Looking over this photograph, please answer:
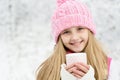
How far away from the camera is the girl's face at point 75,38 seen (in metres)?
2.23

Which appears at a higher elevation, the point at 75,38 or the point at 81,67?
the point at 75,38

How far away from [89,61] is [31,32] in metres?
3.19

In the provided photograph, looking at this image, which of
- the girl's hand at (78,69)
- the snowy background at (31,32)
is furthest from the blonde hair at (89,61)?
the snowy background at (31,32)

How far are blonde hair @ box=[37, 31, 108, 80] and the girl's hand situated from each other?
155 millimetres

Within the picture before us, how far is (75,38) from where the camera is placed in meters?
2.22

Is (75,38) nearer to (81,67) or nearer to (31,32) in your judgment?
(81,67)

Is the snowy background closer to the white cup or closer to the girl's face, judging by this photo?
the girl's face

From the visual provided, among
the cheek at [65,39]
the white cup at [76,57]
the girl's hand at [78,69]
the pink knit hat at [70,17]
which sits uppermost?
the pink knit hat at [70,17]

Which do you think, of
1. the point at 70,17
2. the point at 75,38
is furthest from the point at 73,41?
the point at 70,17

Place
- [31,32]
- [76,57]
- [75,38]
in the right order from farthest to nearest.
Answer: [31,32], [75,38], [76,57]

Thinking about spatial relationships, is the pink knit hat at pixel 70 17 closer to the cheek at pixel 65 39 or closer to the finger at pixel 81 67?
the cheek at pixel 65 39

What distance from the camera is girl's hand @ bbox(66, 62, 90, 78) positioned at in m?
2.09

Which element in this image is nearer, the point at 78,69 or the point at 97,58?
the point at 78,69

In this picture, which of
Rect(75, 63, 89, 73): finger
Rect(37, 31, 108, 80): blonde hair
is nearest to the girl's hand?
Rect(75, 63, 89, 73): finger
